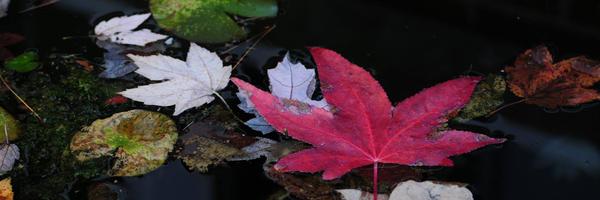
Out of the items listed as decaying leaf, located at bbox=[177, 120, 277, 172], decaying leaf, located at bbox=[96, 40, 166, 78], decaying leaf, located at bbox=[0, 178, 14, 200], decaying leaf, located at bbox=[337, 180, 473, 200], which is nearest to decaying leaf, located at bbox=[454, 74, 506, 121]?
decaying leaf, located at bbox=[337, 180, 473, 200]

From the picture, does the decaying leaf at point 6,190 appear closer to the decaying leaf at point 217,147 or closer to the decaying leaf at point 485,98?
the decaying leaf at point 217,147

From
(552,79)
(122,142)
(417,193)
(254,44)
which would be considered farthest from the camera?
(254,44)

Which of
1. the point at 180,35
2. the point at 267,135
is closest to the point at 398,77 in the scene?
the point at 267,135

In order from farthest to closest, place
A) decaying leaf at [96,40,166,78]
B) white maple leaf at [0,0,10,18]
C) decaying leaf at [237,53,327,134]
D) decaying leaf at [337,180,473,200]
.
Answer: white maple leaf at [0,0,10,18] → decaying leaf at [96,40,166,78] → decaying leaf at [237,53,327,134] → decaying leaf at [337,180,473,200]

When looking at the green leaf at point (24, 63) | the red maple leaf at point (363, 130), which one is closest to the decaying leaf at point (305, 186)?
the red maple leaf at point (363, 130)

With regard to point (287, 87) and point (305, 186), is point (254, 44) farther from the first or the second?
point (305, 186)

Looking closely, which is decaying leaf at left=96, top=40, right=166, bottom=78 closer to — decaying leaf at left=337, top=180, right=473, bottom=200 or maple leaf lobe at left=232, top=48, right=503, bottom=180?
maple leaf lobe at left=232, top=48, right=503, bottom=180

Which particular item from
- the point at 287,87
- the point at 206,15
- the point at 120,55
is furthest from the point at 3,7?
the point at 287,87
